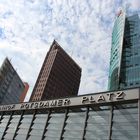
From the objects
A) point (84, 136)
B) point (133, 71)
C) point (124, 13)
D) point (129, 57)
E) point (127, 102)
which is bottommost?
point (84, 136)

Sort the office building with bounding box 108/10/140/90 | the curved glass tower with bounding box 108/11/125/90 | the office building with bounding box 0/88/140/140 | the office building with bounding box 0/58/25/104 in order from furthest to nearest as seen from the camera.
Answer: the office building with bounding box 0/58/25/104
the curved glass tower with bounding box 108/11/125/90
the office building with bounding box 108/10/140/90
the office building with bounding box 0/88/140/140

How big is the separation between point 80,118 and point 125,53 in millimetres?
115051

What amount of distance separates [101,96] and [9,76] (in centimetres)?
15343

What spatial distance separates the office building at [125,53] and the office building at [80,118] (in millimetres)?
88061

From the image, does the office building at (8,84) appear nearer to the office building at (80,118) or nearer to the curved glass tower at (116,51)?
the curved glass tower at (116,51)

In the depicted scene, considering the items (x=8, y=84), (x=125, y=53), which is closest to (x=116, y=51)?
(x=125, y=53)

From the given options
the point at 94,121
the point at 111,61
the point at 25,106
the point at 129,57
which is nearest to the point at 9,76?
the point at 111,61

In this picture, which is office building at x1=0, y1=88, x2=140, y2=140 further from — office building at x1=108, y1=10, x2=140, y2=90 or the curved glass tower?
the curved glass tower

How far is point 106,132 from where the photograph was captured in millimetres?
30156

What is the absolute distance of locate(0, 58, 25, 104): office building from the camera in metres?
172

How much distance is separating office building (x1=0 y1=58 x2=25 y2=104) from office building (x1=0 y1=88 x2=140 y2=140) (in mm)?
130098

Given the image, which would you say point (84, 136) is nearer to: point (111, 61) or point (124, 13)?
point (111, 61)

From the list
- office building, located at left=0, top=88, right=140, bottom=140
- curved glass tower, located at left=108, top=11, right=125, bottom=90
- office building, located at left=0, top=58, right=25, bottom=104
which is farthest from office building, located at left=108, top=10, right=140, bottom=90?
office building, located at left=0, top=88, right=140, bottom=140

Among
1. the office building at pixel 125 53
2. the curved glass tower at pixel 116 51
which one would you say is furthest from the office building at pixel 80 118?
the curved glass tower at pixel 116 51
